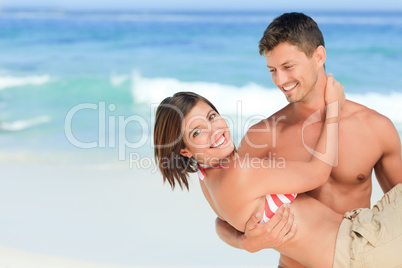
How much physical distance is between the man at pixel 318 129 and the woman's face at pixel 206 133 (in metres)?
0.44

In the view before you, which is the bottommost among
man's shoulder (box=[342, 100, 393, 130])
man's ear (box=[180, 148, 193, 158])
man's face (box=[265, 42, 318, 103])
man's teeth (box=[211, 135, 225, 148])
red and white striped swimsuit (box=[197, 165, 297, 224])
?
red and white striped swimsuit (box=[197, 165, 297, 224])

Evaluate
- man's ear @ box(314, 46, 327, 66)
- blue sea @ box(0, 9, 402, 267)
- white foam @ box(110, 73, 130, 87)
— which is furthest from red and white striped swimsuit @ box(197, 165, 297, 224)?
white foam @ box(110, 73, 130, 87)

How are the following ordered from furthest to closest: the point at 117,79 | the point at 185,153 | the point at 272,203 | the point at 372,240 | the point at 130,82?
the point at 117,79
the point at 130,82
the point at 185,153
the point at 272,203
the point at 372,240

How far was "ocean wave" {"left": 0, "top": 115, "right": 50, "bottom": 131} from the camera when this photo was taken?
33.0 ft

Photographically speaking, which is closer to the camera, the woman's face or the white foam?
the woman's face

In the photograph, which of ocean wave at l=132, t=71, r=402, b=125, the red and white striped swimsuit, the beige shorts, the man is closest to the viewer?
the beige shorts

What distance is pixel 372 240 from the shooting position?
101 inches

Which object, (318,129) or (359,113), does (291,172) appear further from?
(359,113)

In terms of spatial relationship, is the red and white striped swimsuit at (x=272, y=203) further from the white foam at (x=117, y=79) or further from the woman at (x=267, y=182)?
the white foam at (x=117, y=79)

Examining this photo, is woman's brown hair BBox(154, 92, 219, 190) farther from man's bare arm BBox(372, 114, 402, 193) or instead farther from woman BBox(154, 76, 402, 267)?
man's bare arm BBox(372, 114, 402, 193)

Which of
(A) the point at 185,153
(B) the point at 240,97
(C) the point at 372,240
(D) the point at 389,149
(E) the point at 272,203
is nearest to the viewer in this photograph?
(C) the point at 372,240

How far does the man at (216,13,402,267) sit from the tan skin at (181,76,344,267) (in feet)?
0.71

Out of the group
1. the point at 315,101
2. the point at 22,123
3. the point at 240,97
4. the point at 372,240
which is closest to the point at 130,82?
the point at 240,97

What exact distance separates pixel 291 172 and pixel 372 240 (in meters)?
0.47
